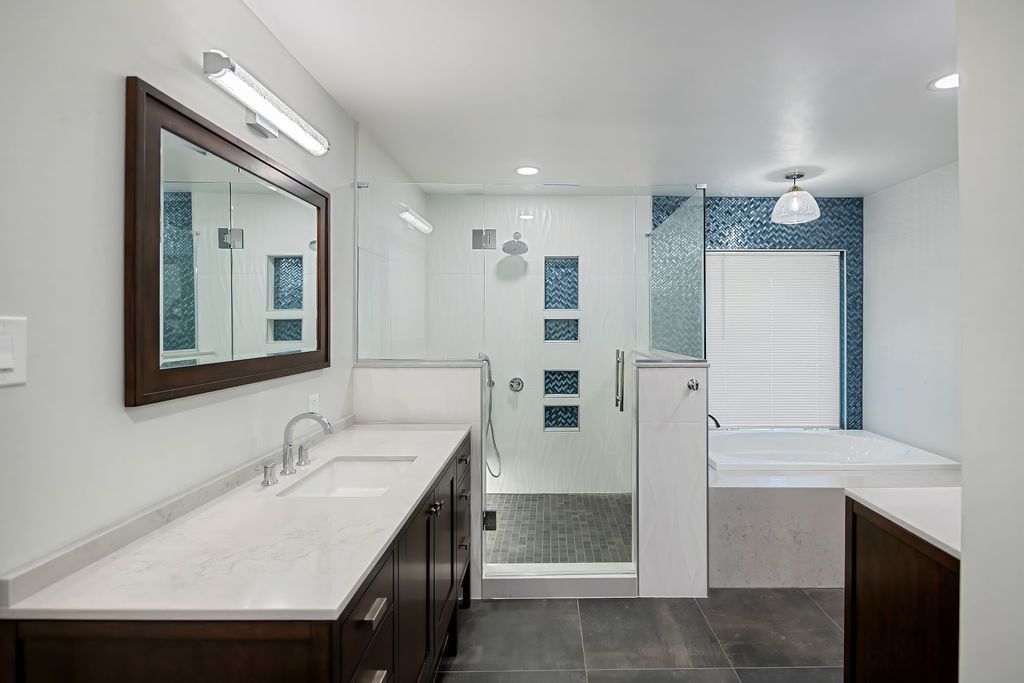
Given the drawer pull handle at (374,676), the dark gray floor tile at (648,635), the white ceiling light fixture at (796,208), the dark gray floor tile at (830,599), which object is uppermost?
the white ceiling light fixture at (796,208)

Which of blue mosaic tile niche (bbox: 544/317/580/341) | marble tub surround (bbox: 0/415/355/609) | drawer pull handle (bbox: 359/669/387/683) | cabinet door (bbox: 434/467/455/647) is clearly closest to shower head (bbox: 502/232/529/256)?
blue mosaic tile niche (bbox: 544/317/580/341)

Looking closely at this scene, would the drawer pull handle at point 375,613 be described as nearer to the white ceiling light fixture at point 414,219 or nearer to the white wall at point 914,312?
the white ceiling light fixture at point 414,219

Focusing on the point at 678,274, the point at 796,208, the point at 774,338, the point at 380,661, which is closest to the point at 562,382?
the point at 678,274

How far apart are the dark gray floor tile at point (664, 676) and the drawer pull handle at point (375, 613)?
1.35 meters

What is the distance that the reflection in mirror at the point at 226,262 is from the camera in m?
1.44

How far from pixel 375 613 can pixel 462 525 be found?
137 centimetres

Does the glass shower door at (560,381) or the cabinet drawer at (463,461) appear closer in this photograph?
the cabinet drawer at (463,461)

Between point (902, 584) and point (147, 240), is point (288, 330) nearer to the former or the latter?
point (147, 240)

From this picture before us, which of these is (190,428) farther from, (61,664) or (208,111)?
(208,111)

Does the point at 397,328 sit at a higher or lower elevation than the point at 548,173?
lower

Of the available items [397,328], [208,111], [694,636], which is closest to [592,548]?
[694,636]

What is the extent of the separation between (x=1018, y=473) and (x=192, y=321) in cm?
186

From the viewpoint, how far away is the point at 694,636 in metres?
2.55

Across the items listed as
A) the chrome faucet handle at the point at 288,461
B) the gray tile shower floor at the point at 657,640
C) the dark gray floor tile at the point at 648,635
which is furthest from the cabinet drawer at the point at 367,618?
the dark gray floor tile at the point at 648,635
